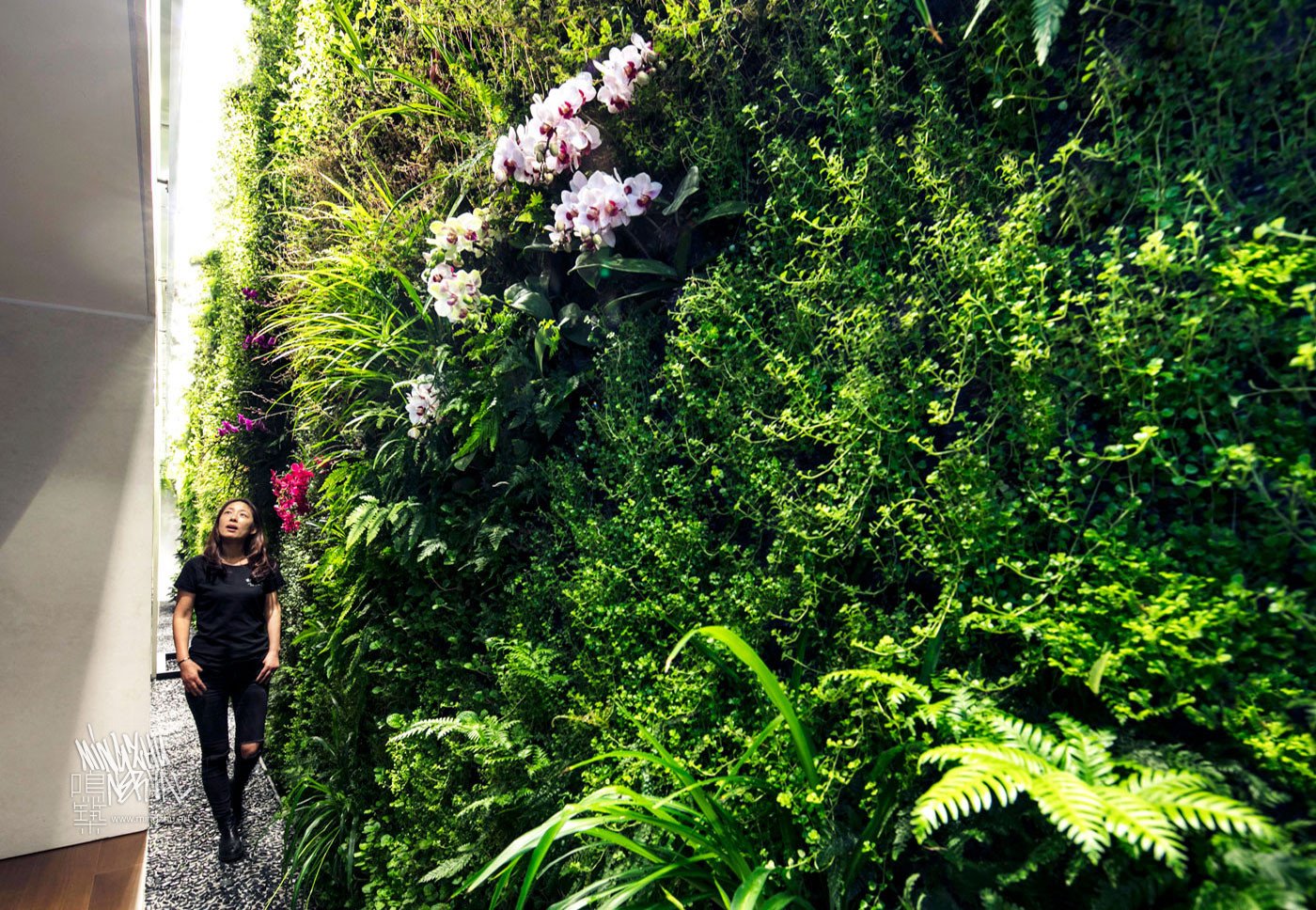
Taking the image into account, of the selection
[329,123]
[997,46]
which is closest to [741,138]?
[997,46]

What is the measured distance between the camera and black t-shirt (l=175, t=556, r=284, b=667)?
10.8ft

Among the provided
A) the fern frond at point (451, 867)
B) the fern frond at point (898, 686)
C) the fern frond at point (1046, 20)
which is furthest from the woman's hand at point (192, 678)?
the fern frond at point (1046, 20)

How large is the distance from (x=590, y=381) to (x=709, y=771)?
1.02 metres

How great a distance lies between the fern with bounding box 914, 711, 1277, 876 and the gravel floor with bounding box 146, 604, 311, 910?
308 centimetres

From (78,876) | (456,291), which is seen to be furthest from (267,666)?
(456,291)

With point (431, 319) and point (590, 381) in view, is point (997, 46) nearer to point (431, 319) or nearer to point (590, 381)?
point (590, 381)

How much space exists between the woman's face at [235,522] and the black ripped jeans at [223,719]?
0.62 metres

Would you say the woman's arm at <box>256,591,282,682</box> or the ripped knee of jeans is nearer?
the ripped knee of jeans

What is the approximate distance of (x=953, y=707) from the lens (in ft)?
3.17

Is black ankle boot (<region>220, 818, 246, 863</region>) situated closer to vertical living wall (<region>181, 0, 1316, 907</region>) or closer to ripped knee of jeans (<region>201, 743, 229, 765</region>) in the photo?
ripped knee of jeans (<region>201, 743, 229, 765</region>)

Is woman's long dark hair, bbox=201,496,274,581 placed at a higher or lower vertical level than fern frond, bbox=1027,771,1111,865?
higher

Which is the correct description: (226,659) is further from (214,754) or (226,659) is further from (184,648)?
(214,754)
